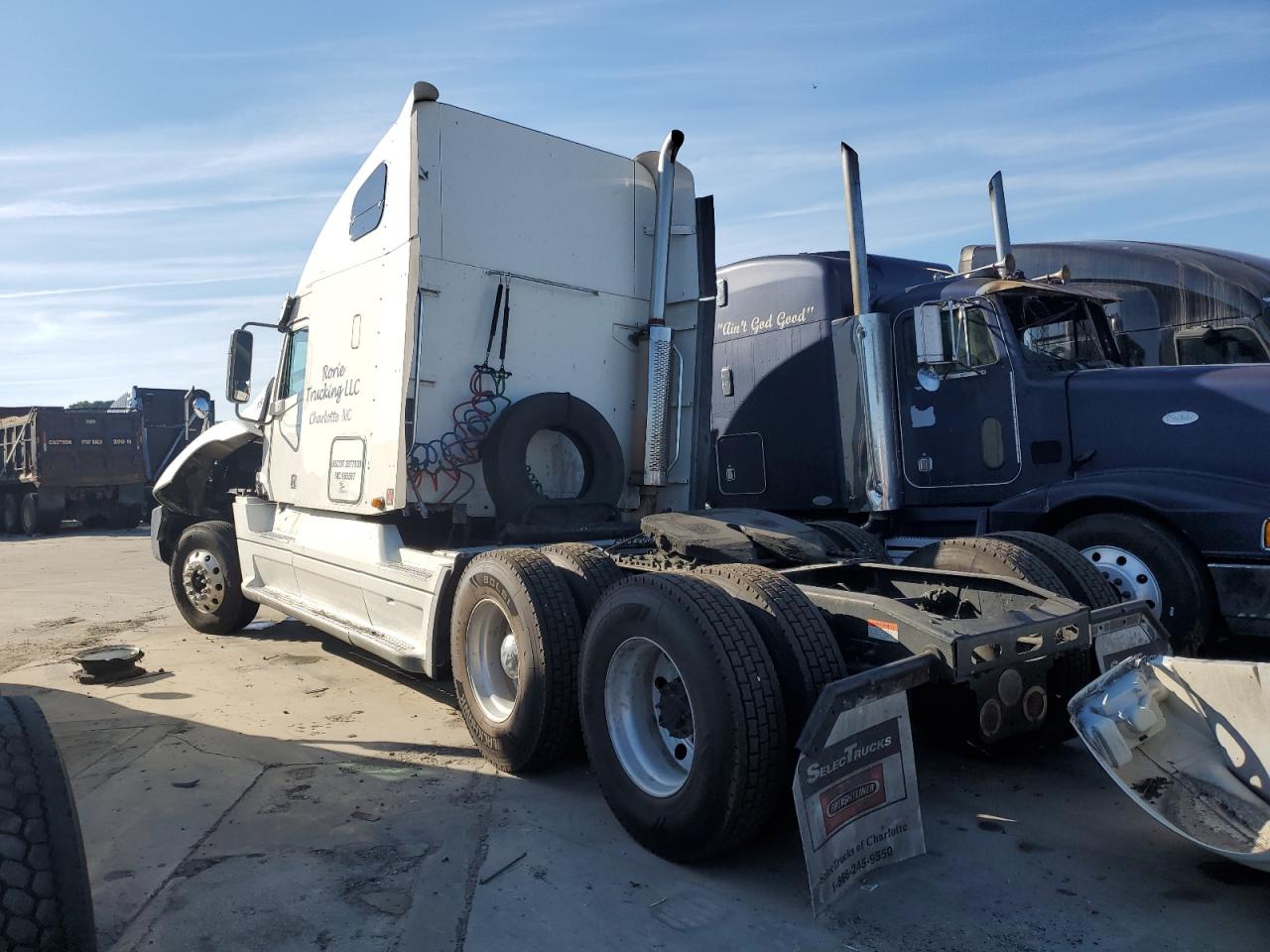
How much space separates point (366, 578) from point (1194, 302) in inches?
299

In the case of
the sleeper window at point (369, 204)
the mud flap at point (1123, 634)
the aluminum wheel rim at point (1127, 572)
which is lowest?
the mud flap at point (1123, 634)

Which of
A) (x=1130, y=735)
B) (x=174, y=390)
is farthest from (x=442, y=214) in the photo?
(x=174, y=390)

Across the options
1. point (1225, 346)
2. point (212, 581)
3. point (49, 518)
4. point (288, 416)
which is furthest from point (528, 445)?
point (49, 518)

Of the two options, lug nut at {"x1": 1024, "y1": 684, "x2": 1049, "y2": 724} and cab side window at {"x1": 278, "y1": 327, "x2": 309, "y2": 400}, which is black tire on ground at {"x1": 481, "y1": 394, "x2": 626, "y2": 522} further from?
lug nut at {"x1": 1024, "y1": 684, "x2": 1049, "y2": 724}

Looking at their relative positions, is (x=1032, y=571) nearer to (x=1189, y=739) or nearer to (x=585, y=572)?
(x=1189, y=739)

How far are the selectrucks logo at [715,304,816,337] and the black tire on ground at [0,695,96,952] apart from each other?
6.16 metres

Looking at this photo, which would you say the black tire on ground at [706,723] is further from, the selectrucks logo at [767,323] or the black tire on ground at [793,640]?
the selectrucks logo at [767,323]

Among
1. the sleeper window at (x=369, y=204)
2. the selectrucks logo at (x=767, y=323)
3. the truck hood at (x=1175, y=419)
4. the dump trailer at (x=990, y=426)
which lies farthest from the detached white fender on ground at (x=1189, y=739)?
the sleeper window at (x=369, y=204)

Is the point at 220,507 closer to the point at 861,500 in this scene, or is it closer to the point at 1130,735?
the point at 861,500

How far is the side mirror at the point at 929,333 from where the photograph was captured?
255 inches

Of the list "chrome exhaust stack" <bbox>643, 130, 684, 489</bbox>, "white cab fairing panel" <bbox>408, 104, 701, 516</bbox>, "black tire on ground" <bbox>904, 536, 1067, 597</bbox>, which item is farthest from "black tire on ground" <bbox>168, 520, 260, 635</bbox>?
"black tire on ground" <bbox>904, 536, 1067, 597</bbox>

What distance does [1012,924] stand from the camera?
2992mm

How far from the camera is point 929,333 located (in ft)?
21.2

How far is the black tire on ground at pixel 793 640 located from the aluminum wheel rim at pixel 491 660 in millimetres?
1466
